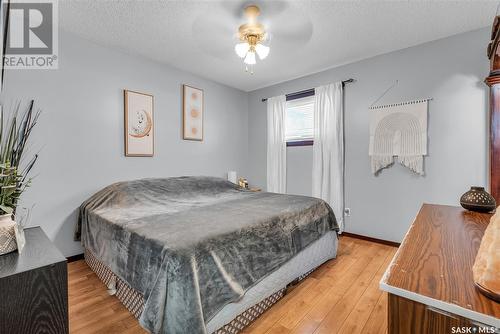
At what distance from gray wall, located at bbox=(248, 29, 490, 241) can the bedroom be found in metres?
0.02

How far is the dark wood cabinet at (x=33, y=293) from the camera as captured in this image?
85 centimetres

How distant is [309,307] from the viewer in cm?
175

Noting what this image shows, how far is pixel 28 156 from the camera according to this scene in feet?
7.37

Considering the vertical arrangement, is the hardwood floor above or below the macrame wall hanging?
below

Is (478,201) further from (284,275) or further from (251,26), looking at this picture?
(251,26)

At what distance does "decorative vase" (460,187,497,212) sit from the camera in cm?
137

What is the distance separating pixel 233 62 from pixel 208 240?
2.66 meters

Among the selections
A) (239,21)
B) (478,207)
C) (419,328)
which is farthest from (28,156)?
(478,207)

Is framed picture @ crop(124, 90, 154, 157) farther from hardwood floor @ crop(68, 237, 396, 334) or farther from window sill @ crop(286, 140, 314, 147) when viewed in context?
window sill @ crop(286, 140, 314, 147)

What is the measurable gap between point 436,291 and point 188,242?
114cm

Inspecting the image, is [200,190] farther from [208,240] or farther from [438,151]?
[438,151]

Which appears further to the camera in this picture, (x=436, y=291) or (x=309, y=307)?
(x=309, y=307)

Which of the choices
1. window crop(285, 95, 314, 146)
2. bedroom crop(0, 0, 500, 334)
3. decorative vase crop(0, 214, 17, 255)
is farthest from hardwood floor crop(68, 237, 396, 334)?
window crop(285, 95, 314, 146)

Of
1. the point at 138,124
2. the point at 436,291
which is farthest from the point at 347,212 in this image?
the point at 138,124
